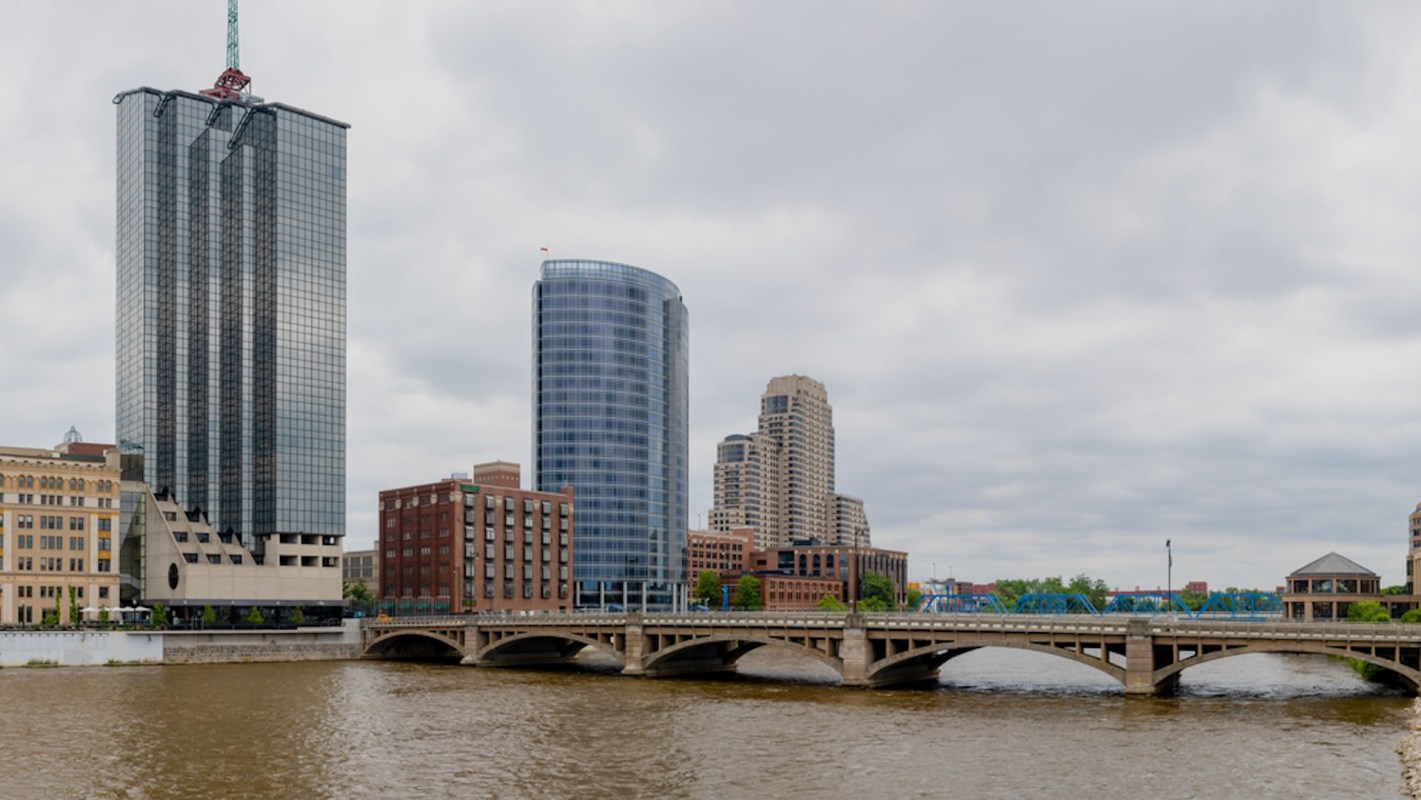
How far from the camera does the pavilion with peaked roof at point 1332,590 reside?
183250 millimetres

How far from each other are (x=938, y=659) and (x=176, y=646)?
94883mm

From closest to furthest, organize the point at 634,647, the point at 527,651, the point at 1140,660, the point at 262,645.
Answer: the point at 1140,660 → the point at 634,647 → the point at 527,651 → the point at 262,645

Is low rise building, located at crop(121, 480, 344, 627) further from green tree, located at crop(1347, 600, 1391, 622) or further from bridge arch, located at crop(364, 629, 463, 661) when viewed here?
green tree, located at crop(1347, 600, 1391, 622)

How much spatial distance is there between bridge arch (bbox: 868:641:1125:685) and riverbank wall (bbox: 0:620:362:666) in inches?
3391

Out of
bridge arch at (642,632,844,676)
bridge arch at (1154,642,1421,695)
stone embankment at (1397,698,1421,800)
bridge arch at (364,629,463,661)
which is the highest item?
bridge arch at (1154,642,1421,695)

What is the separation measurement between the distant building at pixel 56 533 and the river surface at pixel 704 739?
43764mm

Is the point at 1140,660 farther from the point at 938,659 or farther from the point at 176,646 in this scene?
the point at 176,646

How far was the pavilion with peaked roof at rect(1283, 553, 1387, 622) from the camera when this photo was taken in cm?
18325

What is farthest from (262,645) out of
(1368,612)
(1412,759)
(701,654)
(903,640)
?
(1368,612)

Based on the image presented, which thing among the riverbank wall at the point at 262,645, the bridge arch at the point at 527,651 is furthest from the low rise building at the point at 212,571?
the bridge arch at the point at 527,651

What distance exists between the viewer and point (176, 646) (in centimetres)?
15512

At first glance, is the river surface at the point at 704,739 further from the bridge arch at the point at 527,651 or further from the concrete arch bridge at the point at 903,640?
the bridge arch at the point at 527,651

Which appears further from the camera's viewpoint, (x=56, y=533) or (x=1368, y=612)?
(x=56, y=533)

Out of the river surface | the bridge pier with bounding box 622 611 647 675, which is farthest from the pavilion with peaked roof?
the bridge pier with bounding box 622 611 647 675
